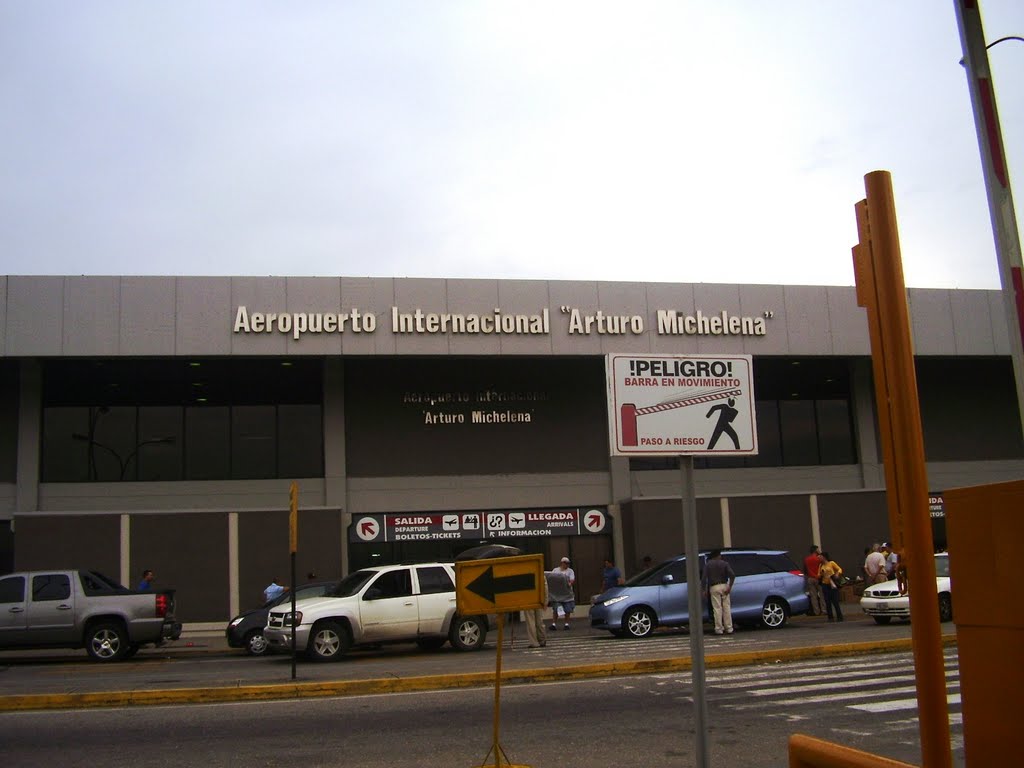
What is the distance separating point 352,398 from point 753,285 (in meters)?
11.9

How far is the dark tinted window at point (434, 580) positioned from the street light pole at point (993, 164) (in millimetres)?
15492

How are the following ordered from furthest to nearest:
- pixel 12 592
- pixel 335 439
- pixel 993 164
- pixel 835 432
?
1. pixel 835 432
2. pixel 335 439
3. pixel 12 592
4. pixel 993 164

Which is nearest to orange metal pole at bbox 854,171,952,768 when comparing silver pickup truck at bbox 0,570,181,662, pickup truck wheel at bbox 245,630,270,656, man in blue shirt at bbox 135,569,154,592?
silver pickup truck at bbox 0,570,181,662

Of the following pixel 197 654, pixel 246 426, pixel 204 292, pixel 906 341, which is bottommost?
pixel 197 654

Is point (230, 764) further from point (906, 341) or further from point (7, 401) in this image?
point (7, 401)

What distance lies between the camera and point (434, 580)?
19375 mm

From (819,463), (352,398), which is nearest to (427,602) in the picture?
(352,398)

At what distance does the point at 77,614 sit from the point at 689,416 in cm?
1700

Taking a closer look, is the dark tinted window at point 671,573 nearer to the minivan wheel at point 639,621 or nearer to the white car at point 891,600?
the minivan wheel at point 639,621

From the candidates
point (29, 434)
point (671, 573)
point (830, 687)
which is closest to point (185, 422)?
point (29, 434)

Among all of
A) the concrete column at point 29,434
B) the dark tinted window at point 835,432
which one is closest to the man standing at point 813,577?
the dark tinted window at point 835,432

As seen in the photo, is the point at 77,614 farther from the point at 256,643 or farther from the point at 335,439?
the point at 335,439

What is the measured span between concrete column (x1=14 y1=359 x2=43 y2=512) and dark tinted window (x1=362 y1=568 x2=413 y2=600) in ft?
42.8

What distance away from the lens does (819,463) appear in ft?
103
